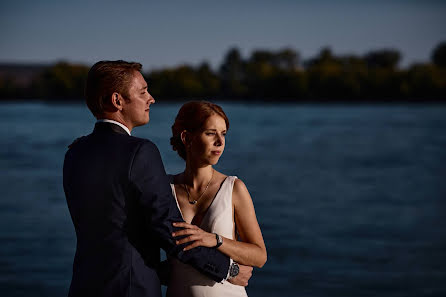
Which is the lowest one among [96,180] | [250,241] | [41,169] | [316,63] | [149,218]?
[41,169]

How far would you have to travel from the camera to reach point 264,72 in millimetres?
91812

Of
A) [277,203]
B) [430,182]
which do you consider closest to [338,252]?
[277,203]

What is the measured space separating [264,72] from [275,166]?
2357 inches

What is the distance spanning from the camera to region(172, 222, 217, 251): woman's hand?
2236 mm

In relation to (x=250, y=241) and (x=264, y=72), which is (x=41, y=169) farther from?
(x=264, y=72)

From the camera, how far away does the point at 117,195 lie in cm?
209

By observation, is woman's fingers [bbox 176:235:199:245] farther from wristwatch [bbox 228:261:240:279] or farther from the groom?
wristwatch [bbox 228:261:240:279]

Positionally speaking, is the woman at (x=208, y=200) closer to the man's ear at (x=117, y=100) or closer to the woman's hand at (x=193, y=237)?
the woman's hand at (x=193, y=237)

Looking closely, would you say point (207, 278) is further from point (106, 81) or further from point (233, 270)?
point (106, 81)

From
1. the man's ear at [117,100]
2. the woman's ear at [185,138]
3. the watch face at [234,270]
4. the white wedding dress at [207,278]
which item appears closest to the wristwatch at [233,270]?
the watch face at [234,270]

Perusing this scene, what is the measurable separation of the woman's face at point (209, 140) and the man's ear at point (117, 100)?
603 millimetres

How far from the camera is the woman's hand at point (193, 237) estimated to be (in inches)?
88.0

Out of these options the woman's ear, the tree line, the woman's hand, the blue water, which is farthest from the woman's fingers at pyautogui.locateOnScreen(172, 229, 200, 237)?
the tree line

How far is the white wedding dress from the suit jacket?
17.6 inches
